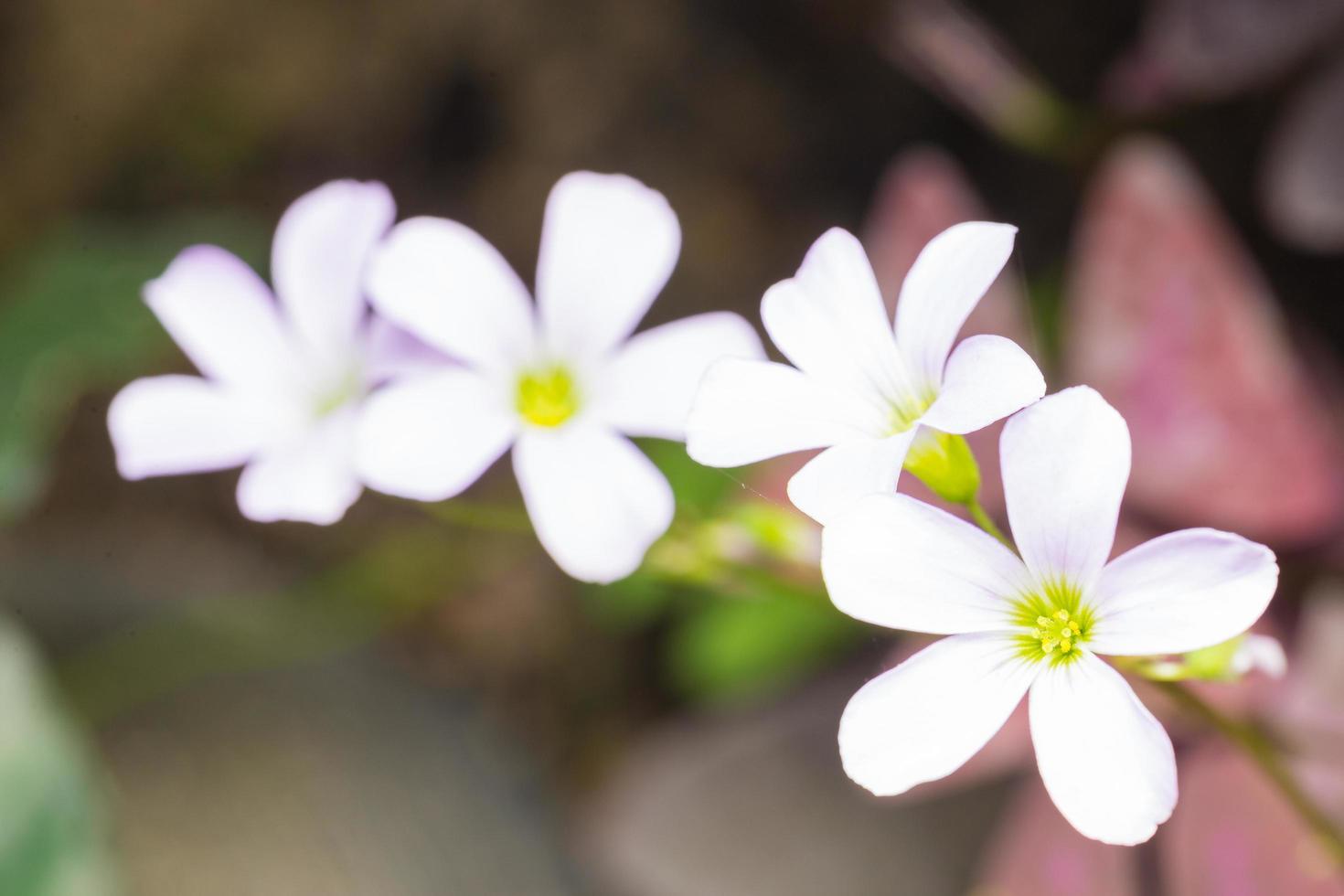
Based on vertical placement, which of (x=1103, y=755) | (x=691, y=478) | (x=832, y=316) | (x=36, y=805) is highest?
(x=691, y=478)

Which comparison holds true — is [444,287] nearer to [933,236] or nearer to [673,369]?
[673,369]

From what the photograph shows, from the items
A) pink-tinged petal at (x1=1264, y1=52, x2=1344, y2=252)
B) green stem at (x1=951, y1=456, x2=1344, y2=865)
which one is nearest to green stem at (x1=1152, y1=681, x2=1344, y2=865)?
green stem at (x1=951, y1=456, x2=1344, y2=865)

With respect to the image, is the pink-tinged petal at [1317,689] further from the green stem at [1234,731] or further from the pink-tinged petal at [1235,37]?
the pink-tinged petal at [1235,37]

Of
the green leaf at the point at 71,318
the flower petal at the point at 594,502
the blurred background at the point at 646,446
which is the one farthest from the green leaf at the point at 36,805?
the flower petal at the point at 594,502

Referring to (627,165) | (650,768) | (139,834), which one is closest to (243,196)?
(627,165)

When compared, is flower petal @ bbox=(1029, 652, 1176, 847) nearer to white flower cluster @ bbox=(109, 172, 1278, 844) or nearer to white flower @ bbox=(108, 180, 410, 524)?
white flower cluster @ bbox=(109, 172, 1278, 844)

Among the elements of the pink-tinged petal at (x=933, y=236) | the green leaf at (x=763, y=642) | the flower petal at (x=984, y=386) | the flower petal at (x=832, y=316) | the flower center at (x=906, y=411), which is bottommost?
the flower petal at (x=984, y=386)

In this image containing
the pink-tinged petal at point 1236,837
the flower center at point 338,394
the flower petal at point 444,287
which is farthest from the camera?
the pink-tinged petal at point 1236,837

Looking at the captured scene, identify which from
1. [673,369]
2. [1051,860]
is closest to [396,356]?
→ [673,369]
